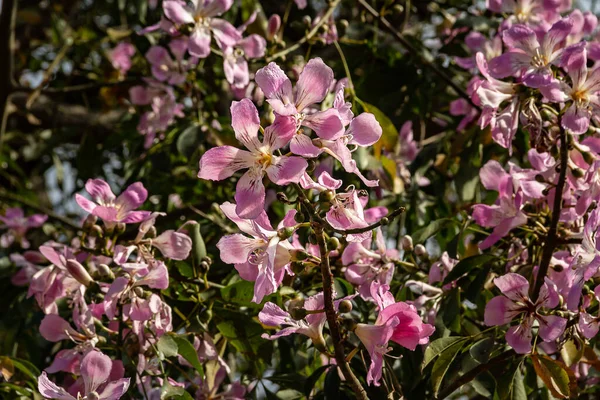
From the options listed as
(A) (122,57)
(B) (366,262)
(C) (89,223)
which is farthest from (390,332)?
(A) (122,57)

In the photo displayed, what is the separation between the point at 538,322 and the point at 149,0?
1787 mm

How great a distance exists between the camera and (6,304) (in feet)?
6.38

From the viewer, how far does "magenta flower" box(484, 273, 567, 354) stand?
135 cm

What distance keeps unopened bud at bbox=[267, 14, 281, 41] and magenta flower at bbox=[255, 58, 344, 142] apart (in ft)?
2.84

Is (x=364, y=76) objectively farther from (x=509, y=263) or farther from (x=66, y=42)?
(x=66, y=42)

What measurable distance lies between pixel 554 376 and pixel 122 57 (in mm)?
1890

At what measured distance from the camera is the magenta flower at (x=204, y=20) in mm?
1864

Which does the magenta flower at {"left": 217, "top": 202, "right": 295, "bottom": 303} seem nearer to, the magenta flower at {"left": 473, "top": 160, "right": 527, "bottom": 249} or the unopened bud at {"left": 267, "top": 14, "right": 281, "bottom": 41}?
the magenta flower at {"left": 473, "top": 160, "right": 527, "bottom": 249}

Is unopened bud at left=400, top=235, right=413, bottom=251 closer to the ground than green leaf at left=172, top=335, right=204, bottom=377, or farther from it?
farther from it

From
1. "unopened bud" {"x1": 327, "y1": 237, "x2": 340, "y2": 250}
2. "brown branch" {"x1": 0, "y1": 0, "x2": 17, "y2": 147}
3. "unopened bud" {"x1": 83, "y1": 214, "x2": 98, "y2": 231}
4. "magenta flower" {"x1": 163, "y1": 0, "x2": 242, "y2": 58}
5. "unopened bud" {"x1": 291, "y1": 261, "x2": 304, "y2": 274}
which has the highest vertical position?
"unopened bud" {"x1": 327, "y1": 237, "x2": 340, "y2": 250}

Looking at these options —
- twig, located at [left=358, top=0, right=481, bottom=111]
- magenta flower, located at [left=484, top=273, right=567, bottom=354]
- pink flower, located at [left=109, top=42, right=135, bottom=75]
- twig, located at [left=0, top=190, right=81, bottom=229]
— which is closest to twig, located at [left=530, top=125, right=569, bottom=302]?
magenta flower, located at [left=484, top=273, right=567, bottom=354]

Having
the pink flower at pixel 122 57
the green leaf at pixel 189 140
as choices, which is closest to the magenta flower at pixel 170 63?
the green leaf at pixel 189 140

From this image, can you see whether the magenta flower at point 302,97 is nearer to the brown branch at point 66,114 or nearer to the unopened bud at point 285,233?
the unopened bud at point 285,233

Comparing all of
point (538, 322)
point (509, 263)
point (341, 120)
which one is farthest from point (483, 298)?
point (341, 120)
